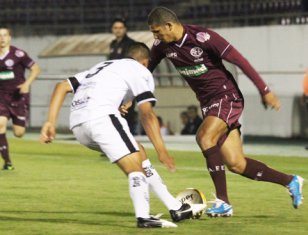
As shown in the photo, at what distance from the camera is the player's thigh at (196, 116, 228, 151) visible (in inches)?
403

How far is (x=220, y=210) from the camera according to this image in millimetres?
10180

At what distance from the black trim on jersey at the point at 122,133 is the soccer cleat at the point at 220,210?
1.50 meters

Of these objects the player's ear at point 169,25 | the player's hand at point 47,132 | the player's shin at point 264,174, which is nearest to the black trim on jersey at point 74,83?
the player's hand at point 47,132

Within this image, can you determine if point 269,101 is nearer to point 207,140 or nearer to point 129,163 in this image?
point 207,140

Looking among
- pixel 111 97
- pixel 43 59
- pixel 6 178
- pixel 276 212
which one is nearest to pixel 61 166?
pixel 6 178

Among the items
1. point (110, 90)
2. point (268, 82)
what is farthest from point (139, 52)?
point (268, 82)

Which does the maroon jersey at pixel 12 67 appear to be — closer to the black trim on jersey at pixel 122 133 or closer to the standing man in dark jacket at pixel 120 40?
the standing man in dark jacket at pixel 120 40

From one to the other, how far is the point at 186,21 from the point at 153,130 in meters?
22.4

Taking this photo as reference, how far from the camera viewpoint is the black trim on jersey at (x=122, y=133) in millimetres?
8992

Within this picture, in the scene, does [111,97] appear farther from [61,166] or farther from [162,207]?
[61,166]

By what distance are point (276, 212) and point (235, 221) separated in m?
0.90

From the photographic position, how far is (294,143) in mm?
22953

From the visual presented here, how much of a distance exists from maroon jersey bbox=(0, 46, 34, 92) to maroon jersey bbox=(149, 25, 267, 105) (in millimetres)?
6385

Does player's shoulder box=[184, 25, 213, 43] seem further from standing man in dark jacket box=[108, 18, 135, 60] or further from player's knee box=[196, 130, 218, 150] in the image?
standing man in dark jacket box=[108, 18, 135, 60]
